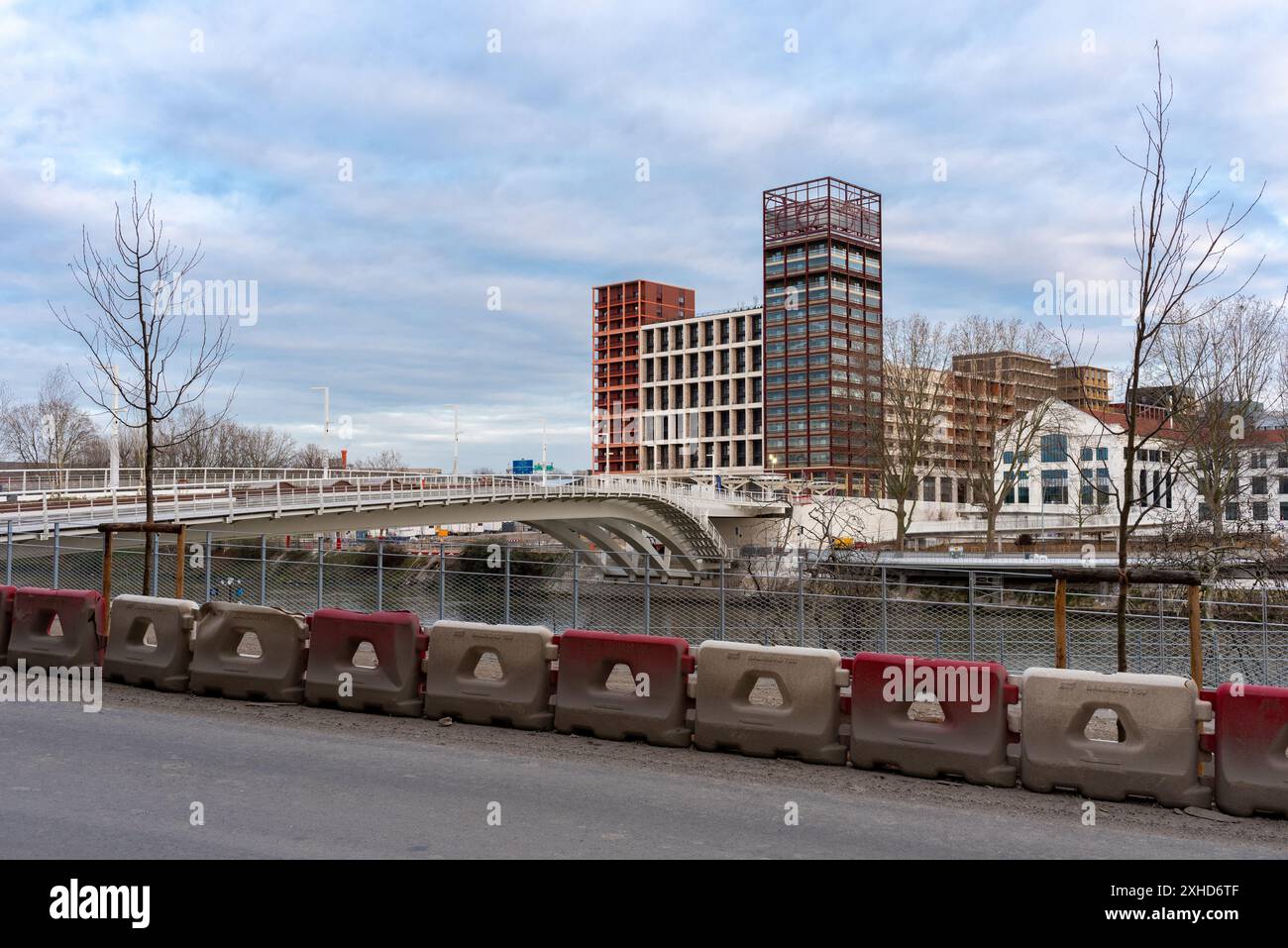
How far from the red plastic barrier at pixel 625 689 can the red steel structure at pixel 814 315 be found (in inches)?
4202

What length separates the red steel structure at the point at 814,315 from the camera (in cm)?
11944

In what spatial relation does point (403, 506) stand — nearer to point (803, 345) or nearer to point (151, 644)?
point (151, 644)

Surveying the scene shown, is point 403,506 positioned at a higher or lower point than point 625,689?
higher

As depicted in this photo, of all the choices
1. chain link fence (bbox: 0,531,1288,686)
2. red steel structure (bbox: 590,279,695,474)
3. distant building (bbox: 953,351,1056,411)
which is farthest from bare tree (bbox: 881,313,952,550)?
red steel structure (bbox: 590,279,695,474)

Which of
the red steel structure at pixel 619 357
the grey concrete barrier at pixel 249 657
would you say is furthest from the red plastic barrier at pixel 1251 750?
the red steel structure at pixel 619 357

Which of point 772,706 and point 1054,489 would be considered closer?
point 772,706

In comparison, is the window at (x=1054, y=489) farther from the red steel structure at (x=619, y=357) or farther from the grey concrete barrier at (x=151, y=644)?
the grey concrete barrier at (x=151, y=644)

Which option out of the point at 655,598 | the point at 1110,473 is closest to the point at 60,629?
the point at 655,598

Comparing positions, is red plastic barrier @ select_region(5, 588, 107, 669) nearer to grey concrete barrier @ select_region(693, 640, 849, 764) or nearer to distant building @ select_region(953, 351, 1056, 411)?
grey concrete barrier @ select_region(693, 640, 849, 764)

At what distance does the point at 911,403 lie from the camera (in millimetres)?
63031

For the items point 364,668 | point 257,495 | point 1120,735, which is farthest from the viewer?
point 257,495

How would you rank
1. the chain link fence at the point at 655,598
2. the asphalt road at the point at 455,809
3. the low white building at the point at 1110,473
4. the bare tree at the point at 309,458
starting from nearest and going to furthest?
the asphalt road at the point at 455,809
the chain link fence at the point at 655,598
the low white building at the point at 1110,473
the bare tree at the point at 309,458

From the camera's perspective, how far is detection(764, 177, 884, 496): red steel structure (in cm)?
11944

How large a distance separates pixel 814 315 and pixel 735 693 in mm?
117573
